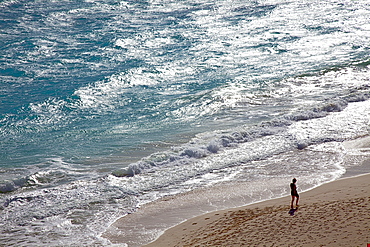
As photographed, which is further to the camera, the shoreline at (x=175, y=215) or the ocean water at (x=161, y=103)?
the ocean water at (x=161, y=103)

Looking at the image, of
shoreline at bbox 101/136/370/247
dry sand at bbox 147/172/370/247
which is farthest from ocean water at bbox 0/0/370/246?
dry sand at bbox 147/172/370/247

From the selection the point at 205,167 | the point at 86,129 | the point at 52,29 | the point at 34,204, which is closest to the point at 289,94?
the point at 205,167

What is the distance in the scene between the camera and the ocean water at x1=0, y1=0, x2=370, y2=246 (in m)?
14.0

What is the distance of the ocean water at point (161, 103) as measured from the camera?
14031mm

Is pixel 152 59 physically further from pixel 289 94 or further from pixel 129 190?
pixel 129 190

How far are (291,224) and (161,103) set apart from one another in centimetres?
1390

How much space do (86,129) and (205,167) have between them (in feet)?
23.8

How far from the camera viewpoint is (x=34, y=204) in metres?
13.6

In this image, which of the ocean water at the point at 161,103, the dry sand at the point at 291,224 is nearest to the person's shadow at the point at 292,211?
the dry sand at the point at 291,224

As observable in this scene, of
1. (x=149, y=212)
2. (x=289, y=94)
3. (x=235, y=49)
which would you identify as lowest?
(x=149, y=212)

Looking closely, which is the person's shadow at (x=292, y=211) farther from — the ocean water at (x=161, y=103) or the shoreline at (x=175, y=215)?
the ocean water at (x=161, y=103)

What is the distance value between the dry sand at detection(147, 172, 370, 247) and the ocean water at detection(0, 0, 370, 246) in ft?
3.52

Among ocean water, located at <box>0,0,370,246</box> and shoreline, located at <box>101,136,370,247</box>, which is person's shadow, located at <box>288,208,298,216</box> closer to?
shoreline, located at <box>101,136,370,247</box>

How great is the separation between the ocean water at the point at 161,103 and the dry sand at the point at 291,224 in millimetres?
1073
